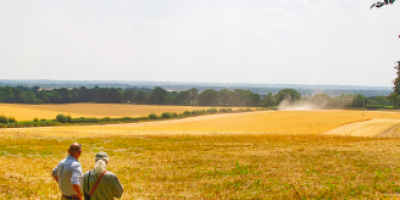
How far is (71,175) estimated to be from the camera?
7.64m

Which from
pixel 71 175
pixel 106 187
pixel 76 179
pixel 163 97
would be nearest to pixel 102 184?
pixel 106 187

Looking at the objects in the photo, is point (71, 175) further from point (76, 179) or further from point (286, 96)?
point (286, 96)

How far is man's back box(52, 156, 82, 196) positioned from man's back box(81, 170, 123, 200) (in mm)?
710

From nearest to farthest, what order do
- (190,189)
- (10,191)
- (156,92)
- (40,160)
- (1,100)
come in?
(10,191)
(190,189)
(40,160)
(1,100)
(156,92)

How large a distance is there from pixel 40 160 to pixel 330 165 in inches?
597

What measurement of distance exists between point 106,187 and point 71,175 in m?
1.26

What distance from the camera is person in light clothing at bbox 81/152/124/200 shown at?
6.85m

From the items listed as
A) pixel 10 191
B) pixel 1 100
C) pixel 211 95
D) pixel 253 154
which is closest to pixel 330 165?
pixel 253 154

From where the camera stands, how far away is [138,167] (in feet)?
55.5

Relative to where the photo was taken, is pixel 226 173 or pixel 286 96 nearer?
pixel 226 173

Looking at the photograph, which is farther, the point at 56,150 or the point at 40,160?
the point at 56,150

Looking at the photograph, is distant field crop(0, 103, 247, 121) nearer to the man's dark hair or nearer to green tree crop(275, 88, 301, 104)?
green tree crop(275, 88, 301, 104)

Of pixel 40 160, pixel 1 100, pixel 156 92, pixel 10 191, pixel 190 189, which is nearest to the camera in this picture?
pixel 10 191

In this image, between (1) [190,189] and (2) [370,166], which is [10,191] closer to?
(1) [190,189]
